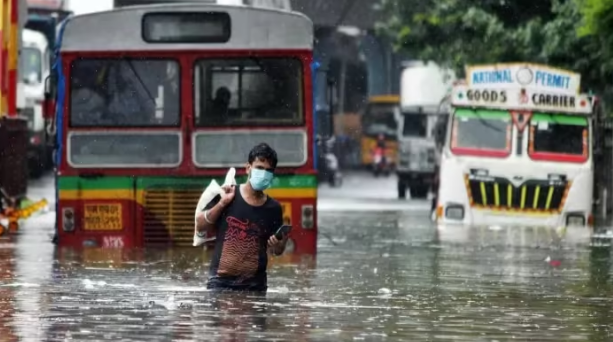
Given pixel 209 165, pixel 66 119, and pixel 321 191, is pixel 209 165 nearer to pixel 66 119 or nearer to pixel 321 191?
pixel 66 119

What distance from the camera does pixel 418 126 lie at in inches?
1994

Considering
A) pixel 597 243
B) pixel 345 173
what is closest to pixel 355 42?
pixel 345 173

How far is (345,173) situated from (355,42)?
5.78 m

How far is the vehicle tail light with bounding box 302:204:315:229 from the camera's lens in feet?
66.7

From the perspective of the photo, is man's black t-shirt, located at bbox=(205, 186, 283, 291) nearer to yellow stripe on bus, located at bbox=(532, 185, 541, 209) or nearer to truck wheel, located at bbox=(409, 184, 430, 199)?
yellow stripe on bus, located at bbox=(532, 185, 541, 209)

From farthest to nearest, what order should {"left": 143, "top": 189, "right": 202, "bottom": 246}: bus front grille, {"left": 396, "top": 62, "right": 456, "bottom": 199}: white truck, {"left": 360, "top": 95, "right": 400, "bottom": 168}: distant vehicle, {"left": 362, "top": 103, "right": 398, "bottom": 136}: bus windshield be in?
{"left": 362, "top": 103, "right": 398, "bottom": 136}: bus windshield < {"left": 360, "top": 95, "right": 400, "bottom": 168}: distant vehicle < {"left": 396, "top": 62, "right": 456, "bottom": 199}: white truck < {"left": 143, "top": 189, "right": 202, "bottom": 246}: bus front grille

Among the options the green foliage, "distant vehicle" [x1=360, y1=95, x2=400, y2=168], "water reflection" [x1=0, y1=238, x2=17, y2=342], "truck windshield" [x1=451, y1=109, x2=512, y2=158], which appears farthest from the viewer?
"distant vehicle" [x1=360, y1=95, x2=400, y2=168]

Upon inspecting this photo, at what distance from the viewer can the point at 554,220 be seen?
29844 mm

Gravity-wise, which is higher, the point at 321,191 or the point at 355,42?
the point at 355,42

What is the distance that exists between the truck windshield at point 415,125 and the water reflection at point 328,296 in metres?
26.3

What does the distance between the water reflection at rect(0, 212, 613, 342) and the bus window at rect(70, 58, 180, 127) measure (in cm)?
148

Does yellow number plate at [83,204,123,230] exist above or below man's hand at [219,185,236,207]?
below

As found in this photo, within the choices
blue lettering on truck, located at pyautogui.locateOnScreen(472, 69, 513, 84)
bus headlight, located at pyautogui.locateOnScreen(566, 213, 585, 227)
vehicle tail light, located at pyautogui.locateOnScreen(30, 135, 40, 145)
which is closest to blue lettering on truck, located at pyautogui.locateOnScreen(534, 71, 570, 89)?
blue lettering on truck, located at pyautogui.locateOnScreen(472, 69, 513, 84)

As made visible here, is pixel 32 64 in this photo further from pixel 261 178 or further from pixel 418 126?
pixel 261 178
